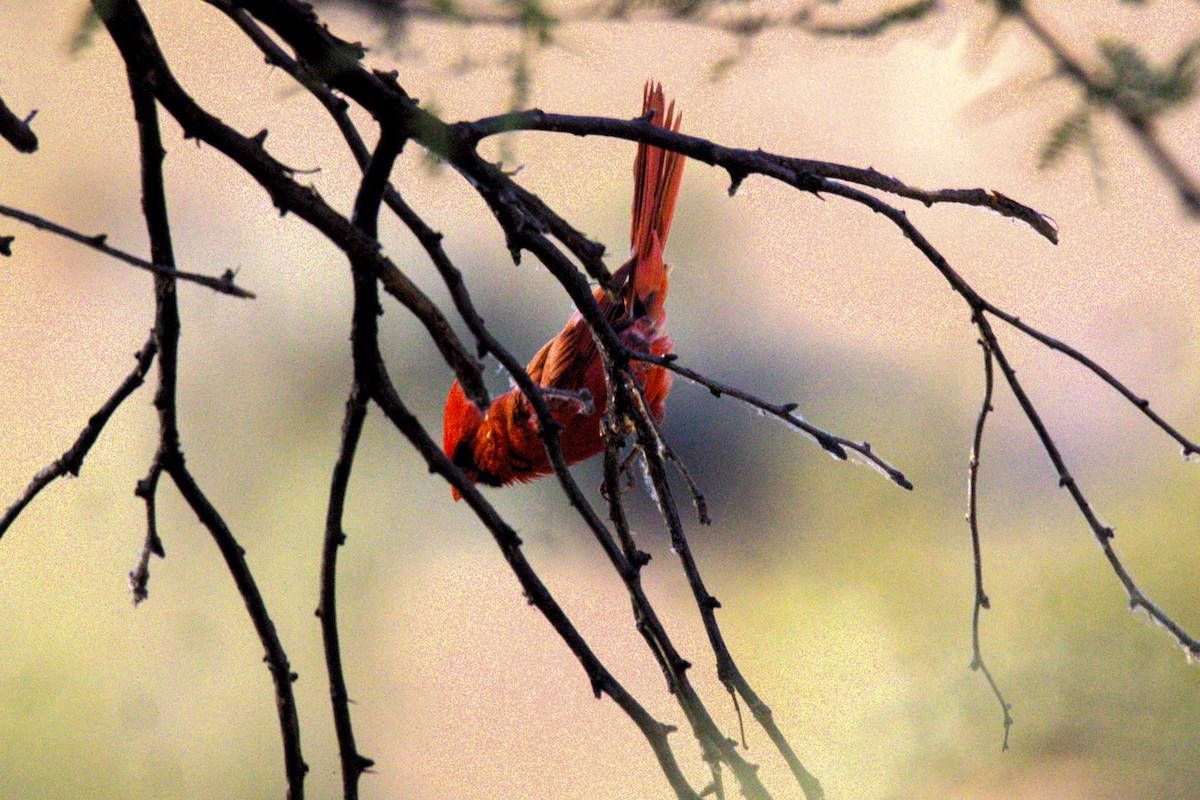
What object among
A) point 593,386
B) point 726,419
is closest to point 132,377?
point 593,386

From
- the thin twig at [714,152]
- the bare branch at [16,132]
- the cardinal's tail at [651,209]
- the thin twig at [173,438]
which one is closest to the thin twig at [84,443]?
the thin twig at [173,438]

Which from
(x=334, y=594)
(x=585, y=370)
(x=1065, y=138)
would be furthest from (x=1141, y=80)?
(x=585, y=370)

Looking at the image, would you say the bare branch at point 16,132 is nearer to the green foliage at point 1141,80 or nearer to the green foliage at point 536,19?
the green foliage at point 536,19

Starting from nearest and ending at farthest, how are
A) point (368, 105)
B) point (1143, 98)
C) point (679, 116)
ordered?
1. point (1143, 98)
2. point (368, 105)
3. point (679, 116)

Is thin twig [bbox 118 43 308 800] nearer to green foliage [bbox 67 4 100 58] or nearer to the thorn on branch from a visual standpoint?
green foliage [bbox 67 4 100 58]

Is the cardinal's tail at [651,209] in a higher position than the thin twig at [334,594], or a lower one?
higher

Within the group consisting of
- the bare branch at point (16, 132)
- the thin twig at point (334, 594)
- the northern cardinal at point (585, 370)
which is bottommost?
the thin twig at point (334, 594)

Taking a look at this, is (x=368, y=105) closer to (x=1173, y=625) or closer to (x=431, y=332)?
(x=431, y=332)
